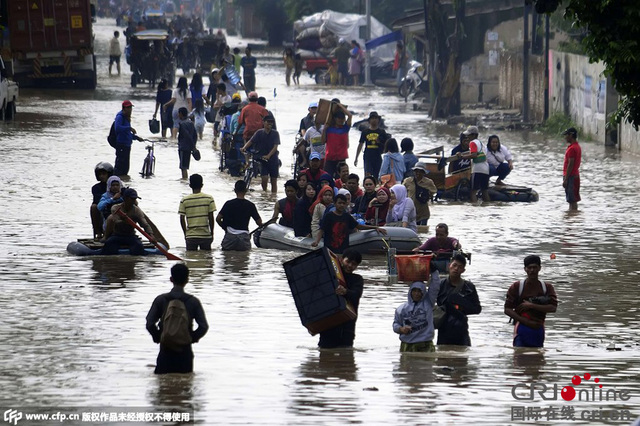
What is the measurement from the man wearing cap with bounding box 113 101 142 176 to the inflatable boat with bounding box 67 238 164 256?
748 centimetres

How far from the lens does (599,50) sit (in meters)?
13.4

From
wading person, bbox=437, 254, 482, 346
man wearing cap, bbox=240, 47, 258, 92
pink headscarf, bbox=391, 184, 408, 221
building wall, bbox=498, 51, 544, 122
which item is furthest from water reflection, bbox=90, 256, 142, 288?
man wearing cap, bbox=240, 47, 258, 92

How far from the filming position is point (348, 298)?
11.8m

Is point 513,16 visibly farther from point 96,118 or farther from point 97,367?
point 97,367

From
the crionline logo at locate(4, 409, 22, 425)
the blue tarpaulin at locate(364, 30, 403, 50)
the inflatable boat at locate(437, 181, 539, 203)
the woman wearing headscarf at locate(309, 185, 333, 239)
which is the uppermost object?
the blue tarpaulin at locate(364, 30, 403, 50)

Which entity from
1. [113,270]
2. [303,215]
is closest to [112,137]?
[303,215]

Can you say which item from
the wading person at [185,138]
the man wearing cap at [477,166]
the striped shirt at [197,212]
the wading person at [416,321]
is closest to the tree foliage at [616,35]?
the wading person at [416,321]

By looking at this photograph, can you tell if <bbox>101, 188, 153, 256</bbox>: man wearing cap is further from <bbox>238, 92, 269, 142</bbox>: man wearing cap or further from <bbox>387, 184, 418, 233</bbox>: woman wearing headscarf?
<bbox>238, 92, 269, 142</bbox>: man wearing cap

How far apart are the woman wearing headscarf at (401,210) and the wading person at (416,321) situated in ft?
21.7

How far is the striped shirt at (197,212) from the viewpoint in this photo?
1780 cm

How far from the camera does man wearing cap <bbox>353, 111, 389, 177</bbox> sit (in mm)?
23406

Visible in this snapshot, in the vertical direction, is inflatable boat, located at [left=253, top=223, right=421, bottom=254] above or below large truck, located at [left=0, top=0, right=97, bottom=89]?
below

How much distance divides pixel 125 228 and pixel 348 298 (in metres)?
6.18

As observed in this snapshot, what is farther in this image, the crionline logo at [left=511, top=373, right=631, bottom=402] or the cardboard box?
the cardboard box
